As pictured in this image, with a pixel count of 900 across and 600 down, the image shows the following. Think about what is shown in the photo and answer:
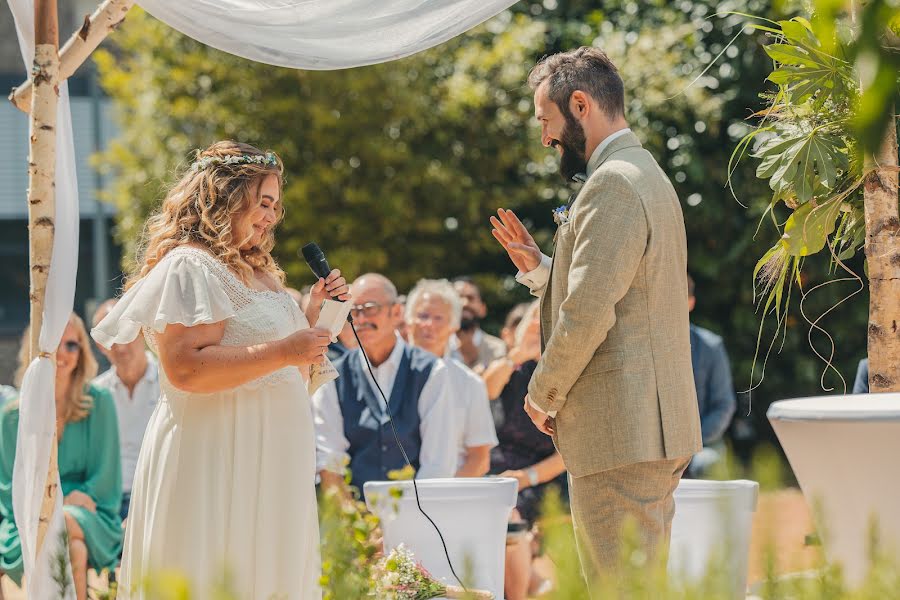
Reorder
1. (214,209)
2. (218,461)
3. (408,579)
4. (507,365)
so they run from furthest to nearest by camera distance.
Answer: (507,365), (408,579), (214,209), (218,461)

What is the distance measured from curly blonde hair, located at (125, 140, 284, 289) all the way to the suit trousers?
116cm

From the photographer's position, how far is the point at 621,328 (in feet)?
10.2

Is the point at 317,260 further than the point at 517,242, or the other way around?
the point at 517,242

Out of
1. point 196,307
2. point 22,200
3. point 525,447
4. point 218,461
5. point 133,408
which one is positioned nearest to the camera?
point 196,307

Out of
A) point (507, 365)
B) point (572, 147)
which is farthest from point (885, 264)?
point (507, 365)

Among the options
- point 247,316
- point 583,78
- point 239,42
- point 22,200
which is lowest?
point 247,316

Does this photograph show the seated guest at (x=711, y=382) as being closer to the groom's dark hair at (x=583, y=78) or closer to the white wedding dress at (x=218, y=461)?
the groom's dark hair at (x=583, y=78)

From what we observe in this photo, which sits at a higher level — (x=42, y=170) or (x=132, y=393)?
(x=42, y=170)

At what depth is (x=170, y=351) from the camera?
3094 millimetres

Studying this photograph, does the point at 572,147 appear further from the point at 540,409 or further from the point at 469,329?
the point at 469,329

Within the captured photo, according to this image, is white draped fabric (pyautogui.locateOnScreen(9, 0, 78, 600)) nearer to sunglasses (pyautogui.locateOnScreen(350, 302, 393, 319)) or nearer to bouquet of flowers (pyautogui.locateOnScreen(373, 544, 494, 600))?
bouquet of flowers (pyautogui.locateOnScreen(373, 544, 494, 600))

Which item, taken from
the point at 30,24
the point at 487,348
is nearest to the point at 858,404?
the point at 30,24

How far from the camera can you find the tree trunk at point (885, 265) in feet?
11.2

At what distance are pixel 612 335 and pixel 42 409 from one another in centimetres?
187
